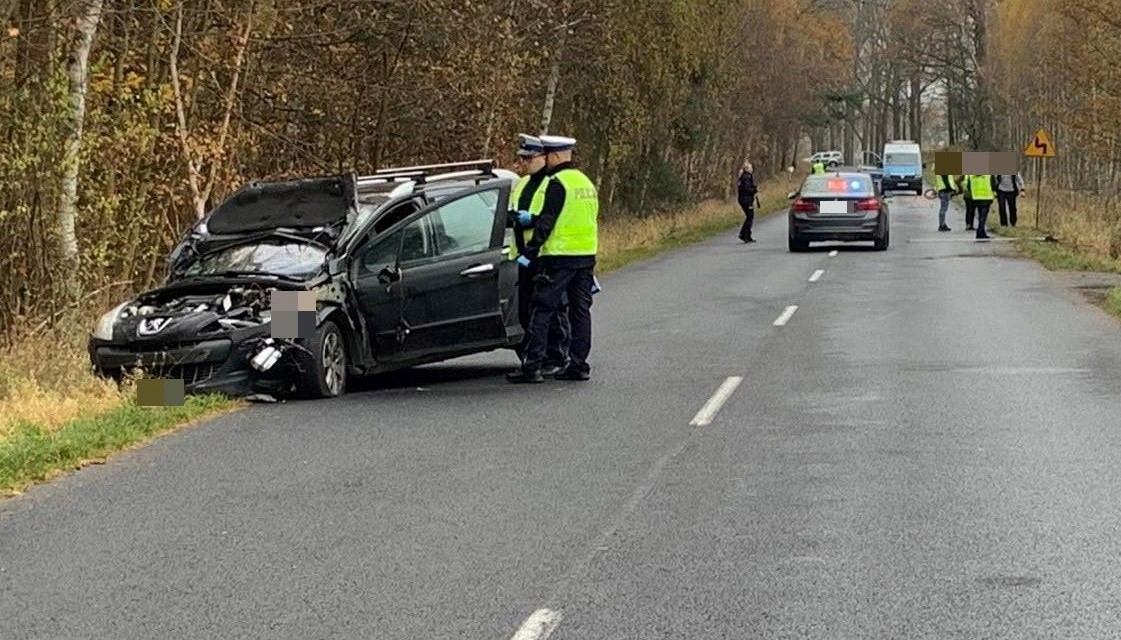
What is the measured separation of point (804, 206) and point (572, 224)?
19.5 meters

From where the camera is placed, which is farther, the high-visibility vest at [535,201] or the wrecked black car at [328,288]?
the high-visibility vest at [535,201]

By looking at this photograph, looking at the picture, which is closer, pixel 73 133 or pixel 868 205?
pixel 73 133

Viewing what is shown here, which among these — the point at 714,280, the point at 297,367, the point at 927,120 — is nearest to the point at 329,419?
the point at 297,367

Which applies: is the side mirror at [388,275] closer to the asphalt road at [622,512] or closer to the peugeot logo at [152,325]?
the asphalt road at [622,512]

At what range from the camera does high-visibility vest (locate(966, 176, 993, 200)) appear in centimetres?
3588

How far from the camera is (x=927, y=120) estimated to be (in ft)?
451

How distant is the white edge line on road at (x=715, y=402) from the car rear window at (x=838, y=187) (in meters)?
18.8

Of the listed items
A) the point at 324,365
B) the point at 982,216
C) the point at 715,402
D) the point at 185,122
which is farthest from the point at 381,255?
the point at 982,216

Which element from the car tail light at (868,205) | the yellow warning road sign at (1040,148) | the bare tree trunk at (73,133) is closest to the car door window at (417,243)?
the bare tree trunk at (73,133)

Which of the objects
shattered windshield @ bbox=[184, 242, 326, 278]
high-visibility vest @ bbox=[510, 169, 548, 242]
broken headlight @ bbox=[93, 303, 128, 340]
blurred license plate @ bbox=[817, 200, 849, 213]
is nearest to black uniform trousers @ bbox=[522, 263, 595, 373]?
high-visibility vest @ bbox=[510, 169, 548, 242]

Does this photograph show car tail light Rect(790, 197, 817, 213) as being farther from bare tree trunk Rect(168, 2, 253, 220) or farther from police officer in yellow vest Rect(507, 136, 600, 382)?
police officer in yellow vest Rect(507, 136, 600, 382)

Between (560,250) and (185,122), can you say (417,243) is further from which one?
(185,122)

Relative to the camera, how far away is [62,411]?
424 inches

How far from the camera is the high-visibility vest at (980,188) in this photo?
35875 mm
